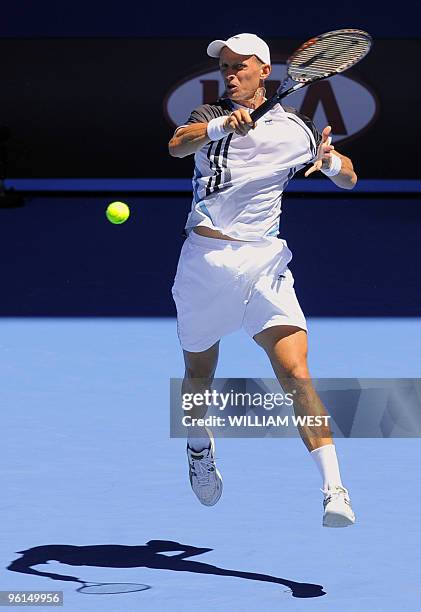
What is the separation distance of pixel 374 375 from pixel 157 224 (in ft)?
16.7

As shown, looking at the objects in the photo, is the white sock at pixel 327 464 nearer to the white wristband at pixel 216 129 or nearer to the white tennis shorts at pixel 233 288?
the white tennis shorts at pixel 233 288

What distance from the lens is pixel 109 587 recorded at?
5562 millimetres

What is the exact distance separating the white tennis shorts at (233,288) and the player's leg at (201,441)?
0.46 feet

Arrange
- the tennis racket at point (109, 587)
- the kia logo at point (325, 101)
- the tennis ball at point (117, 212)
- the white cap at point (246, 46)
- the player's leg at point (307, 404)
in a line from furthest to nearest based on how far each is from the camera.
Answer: the kia logo at point (325, 101), the tennis ball at point (117, 212), the white cap at point (246, 46), the player's leg at point (307, 404), the tennis racket at point (109, 587)

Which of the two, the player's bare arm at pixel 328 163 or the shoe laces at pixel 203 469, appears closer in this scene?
the player's bare arm at pixel 328 163

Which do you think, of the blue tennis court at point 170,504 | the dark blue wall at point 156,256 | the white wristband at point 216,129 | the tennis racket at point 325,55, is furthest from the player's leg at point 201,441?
the dark blue wall at point 156,256

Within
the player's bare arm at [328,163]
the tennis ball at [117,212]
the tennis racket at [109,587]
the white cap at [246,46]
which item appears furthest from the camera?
the tennis ball at [117,212]

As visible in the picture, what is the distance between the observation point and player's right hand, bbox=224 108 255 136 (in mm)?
5719

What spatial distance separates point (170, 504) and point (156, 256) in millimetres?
6179

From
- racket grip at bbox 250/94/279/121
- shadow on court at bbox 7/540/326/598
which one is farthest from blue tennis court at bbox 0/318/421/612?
racket grip at bbox 250/94/279/121

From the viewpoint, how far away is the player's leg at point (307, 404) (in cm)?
561

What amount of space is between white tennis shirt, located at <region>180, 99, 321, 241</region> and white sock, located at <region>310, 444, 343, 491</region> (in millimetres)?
920

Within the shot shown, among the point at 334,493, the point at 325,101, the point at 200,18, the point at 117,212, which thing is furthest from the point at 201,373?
the point at 200,18

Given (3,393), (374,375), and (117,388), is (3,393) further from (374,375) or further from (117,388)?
(374,375)
